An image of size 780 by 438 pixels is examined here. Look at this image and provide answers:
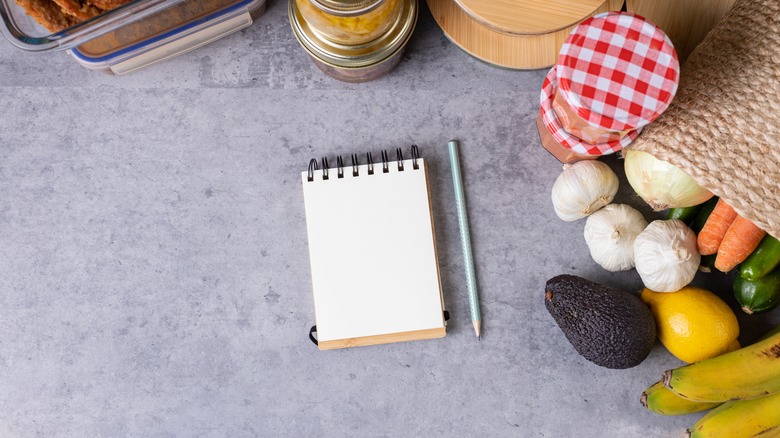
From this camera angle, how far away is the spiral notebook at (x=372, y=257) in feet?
3.10

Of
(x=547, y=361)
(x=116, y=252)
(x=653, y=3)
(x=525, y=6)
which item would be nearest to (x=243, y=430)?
(x=116, y=252)

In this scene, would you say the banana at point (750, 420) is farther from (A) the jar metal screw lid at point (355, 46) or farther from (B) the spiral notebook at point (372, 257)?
(A) the jar metal screw lid at point (355, 46)

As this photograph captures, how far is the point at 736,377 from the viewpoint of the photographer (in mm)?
839

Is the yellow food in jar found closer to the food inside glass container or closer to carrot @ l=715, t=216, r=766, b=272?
the food inside glass container

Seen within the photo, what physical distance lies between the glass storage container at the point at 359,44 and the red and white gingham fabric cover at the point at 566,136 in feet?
0.67

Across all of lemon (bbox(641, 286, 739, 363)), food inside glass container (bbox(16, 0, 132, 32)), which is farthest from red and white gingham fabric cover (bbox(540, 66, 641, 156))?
food inside glass container (bbox(16, 0, 132, 32))

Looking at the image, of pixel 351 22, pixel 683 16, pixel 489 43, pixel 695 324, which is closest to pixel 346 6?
pixel 351 22

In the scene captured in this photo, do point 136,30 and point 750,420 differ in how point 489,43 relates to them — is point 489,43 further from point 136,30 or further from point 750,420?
point 750,420

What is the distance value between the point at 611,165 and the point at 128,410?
78cm

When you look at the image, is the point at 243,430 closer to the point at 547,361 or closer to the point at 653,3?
the point at 547,361

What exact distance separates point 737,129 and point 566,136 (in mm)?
196

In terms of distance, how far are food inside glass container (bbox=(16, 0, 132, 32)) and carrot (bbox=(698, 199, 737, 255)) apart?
0.78 metres

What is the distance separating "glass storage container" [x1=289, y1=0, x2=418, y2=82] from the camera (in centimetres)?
89

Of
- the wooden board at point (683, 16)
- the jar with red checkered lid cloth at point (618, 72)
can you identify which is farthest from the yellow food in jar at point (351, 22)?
the wooden board at point (683, 16)
